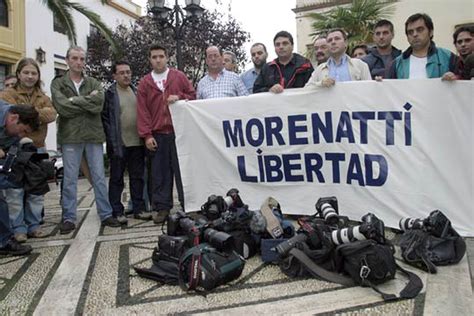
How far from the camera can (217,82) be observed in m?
5.04

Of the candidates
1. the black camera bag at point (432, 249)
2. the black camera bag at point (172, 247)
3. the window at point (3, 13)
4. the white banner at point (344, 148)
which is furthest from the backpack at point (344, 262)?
the window at point (3, 13)

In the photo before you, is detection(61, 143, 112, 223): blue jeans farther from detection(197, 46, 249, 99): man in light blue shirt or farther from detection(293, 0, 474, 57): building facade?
detection(293, 0, 474, 57): building facade

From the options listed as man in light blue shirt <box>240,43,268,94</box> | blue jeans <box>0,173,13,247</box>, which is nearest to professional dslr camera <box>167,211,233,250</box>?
blue jeans <box>0,173,13,247</box>

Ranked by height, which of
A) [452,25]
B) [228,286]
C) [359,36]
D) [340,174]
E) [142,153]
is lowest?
[228,286]

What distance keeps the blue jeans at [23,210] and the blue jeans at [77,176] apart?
0.28 metres

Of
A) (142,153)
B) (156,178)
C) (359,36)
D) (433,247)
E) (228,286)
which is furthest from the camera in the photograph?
(359,36)

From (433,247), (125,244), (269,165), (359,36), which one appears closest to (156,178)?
(125,244)

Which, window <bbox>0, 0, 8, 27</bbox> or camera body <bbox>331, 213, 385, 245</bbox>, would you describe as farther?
window <bbox>0, 0, 8, 27</bbox>

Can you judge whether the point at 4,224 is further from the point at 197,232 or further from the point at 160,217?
the point at 197,232

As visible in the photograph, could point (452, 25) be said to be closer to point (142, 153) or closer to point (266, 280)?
point (142, 153)

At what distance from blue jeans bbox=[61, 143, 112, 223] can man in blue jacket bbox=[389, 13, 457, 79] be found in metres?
3.26

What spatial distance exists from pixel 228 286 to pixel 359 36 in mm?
11670

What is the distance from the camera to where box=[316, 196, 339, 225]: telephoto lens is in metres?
3.27

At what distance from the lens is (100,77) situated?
19031 mm
